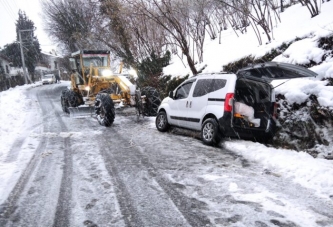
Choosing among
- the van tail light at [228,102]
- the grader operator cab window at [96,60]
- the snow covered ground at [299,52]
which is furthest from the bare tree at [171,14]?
the van tail light at [228,102]

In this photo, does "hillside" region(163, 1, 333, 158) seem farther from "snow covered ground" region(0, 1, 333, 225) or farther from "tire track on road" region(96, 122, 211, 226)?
"tire track on road" region(96, 122, 211, 226)

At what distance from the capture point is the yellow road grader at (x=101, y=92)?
417 inches

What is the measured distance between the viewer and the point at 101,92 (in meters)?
11.9

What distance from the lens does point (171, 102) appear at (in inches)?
353

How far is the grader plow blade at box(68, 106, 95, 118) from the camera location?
11945 mm

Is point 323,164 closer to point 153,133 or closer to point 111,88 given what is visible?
point 153,133

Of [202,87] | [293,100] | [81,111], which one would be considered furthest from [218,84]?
[81,111]

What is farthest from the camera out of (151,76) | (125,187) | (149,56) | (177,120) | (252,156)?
(149,56)

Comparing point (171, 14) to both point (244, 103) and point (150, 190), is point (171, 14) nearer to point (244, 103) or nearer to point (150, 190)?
point (244, 103)

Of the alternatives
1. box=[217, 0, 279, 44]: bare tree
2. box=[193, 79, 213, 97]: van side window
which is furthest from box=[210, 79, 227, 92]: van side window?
box=[217, 0, 279, 44]: bare tree

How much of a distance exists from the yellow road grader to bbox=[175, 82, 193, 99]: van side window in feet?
7.40

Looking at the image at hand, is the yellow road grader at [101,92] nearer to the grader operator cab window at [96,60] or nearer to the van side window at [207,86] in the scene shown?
the grader operator cab window at [96,60]

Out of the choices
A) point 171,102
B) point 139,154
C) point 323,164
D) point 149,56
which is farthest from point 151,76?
point 323,164

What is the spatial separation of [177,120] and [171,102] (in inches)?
26.5
